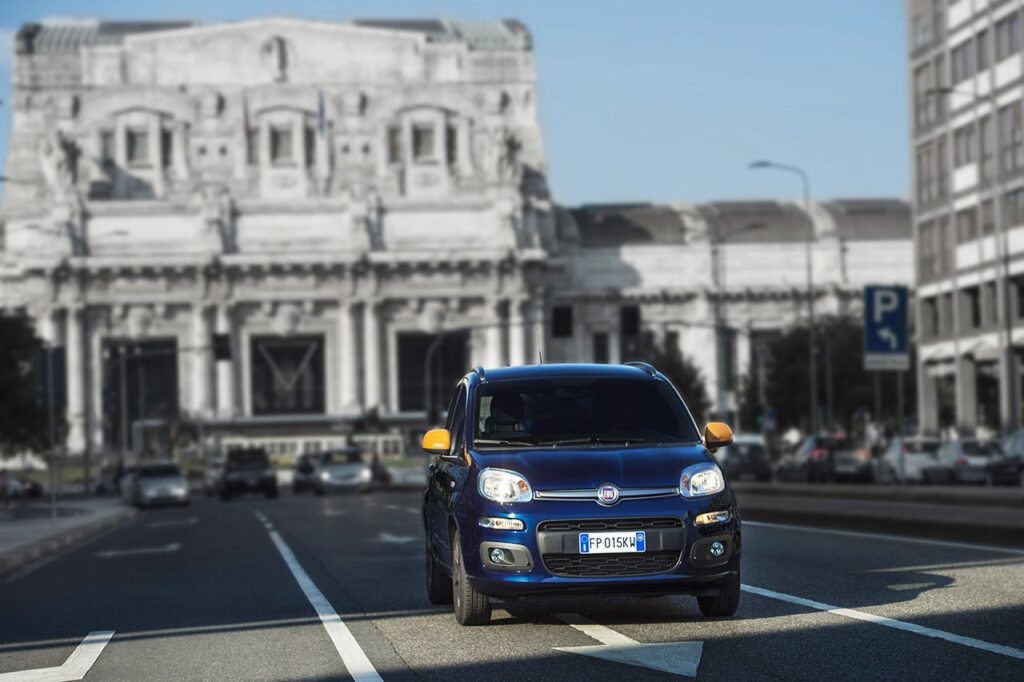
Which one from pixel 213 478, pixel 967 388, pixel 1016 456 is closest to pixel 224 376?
pixel 213 478

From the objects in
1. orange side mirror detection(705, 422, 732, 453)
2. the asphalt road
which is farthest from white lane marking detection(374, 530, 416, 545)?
orange side mirror detection(705, 422, 732, 453)

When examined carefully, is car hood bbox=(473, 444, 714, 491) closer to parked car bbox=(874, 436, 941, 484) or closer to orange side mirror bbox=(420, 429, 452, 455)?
orange side mirror bbox=(420, 429, 452, 455)

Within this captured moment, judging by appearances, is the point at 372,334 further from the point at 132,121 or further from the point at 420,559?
the point at 420,559

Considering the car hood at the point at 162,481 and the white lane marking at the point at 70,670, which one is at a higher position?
the white lane marking at the point at 70,670

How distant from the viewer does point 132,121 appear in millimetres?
119062

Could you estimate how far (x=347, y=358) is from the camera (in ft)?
382

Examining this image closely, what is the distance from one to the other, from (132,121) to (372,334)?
18996 mm

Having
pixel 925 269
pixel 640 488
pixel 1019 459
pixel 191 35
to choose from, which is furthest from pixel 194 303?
pixel 640 488

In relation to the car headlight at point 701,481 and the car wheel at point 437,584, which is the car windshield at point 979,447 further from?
the car headlight at point 701,481

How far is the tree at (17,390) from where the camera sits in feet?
218

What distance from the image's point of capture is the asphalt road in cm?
1121

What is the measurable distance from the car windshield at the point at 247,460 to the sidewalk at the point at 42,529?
47.0ft

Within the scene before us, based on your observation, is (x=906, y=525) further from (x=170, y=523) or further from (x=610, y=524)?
(x=170, y=523)

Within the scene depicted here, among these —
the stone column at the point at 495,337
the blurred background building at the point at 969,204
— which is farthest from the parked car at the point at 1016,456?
the stone column at the point at 495,337
